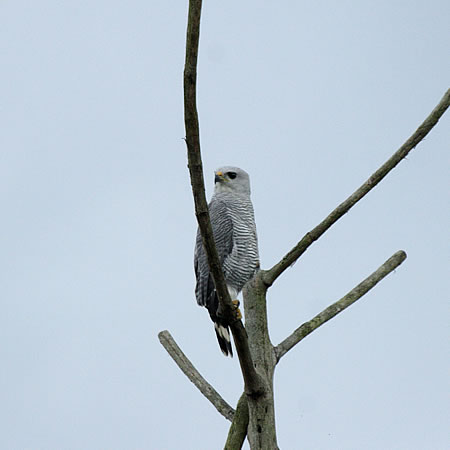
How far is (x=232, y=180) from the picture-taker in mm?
6484

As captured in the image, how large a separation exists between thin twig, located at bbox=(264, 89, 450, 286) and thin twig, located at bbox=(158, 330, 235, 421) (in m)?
1.37

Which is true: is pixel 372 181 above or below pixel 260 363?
above

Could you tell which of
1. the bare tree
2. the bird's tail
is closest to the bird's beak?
the bird's tail

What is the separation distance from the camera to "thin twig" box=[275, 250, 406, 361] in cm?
449

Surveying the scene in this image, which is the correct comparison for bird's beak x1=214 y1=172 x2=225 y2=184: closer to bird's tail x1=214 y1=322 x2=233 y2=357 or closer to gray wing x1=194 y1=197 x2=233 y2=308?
gray wing x1=194 y1=197 x2=233 y2=308

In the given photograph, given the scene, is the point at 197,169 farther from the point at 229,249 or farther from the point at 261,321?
the point at 229,249

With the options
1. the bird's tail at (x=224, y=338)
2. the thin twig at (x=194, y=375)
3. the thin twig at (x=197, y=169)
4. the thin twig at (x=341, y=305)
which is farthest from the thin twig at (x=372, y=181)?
the bird's tail at (x=224, y=338)

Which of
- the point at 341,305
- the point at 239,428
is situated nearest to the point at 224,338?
the point at 239,428

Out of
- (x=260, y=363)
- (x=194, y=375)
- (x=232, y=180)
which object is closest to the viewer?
(x=260, y=363)

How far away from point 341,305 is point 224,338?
50.4 inches

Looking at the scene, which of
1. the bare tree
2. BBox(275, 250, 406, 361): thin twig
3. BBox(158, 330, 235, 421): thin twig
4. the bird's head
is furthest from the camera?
the bird's head

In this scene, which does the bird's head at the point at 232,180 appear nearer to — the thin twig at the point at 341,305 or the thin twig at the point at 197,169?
the thin twig at the point at 341,305

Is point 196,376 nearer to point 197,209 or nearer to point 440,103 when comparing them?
point 197,209

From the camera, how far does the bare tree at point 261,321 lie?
3.62m
